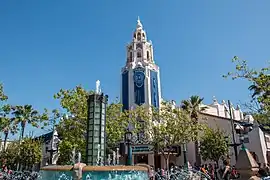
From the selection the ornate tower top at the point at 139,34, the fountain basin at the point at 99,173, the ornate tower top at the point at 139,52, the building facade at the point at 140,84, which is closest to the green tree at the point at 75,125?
the building facade at the point at 140,84

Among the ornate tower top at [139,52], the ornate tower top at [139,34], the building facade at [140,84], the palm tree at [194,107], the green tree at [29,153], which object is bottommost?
the green tree at [29,153]

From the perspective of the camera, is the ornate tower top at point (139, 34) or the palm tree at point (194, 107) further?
the ornate tower top at point (139, 34)

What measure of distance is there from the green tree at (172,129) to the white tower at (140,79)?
6944mm

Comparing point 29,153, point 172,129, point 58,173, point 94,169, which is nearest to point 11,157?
point 29,153

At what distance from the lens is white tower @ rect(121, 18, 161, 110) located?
3809 centimetres

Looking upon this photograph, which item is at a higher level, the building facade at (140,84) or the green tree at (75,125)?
the building facade at (140,84)

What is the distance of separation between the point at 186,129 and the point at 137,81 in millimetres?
13019

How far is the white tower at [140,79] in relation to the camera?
38.1m

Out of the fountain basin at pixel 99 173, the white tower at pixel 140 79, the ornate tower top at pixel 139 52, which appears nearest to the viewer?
the fountain basin at pixel 99 173

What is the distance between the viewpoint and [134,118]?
31.2 meters

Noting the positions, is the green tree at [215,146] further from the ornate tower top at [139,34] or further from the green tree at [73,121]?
the ornate tower top at [139,34]

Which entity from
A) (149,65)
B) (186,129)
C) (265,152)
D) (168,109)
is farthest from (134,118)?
(265,152)

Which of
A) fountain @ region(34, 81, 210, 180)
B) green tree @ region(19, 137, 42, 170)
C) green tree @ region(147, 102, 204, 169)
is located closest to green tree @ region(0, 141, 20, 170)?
green tree @ region(19, 137, 42, 170)

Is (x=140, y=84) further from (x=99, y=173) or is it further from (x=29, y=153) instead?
(x=99, y=173)
